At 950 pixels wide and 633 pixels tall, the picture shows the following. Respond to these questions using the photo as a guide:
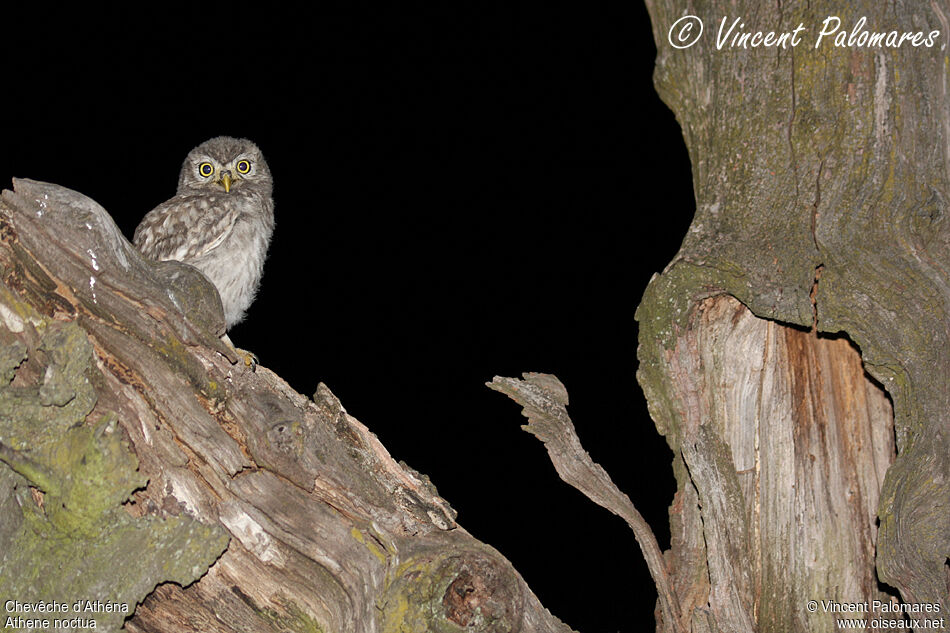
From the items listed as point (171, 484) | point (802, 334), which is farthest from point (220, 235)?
point (802, 334)

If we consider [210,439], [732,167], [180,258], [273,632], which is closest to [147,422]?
[210,439]

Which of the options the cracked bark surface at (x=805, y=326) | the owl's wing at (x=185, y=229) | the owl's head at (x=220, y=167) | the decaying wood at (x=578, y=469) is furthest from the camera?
the owl's head at (x=220, y=167)

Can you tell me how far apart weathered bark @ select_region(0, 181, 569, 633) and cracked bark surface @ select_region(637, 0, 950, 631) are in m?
0.74

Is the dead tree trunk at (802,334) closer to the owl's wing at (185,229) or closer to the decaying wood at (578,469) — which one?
the decaying wood at (578,469)

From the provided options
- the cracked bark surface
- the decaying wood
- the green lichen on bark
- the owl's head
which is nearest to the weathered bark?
the green lichen on bark

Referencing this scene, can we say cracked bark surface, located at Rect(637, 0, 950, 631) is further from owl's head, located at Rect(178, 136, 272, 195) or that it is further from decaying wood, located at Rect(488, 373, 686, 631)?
owl's head, located at Rect(178, 136, 272, 195)

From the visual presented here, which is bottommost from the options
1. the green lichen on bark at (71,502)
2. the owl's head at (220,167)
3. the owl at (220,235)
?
the green lichen on bark at (71,502)

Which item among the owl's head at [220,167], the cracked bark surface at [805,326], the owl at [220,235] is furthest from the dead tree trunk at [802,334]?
the owl's head at [220,167]

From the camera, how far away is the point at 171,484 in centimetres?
218

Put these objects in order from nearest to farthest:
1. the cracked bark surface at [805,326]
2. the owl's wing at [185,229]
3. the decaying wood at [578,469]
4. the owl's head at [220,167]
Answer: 1. the cracked bark surface at [805,326]
2. the decaying wood at [578,469]
3. the owl's wing at [185,229]
4. the owl's head at [220,167]

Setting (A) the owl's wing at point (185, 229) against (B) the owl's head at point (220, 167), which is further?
(B) the owl's head at point (220, 167)

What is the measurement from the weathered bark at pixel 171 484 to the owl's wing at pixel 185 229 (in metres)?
1.39

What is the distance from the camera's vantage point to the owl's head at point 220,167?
4129 mm

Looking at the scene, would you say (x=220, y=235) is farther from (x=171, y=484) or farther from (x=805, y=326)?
(x=805, y=326)
